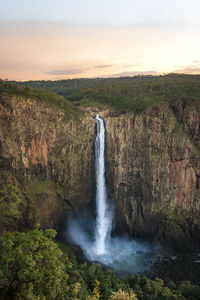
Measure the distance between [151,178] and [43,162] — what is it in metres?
13.6

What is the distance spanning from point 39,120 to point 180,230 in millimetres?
21877

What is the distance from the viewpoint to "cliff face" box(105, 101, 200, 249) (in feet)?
107

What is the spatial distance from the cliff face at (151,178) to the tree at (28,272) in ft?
70.2

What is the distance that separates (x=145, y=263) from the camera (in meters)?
27.9

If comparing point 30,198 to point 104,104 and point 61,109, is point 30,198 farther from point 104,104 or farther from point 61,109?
point 104,104

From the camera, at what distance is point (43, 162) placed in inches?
1164

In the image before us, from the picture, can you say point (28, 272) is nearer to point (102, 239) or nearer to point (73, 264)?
point (73, 264)

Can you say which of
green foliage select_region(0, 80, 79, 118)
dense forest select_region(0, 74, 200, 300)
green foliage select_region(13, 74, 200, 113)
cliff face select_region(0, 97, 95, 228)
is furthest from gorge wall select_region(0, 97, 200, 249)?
green foliage select_region(13, 74, 200, 113)

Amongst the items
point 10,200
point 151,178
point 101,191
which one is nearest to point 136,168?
point 151,178

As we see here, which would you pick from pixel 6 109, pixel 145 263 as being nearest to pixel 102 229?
pixel 145 263

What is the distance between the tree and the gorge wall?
18.3 metres

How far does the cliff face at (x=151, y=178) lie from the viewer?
32.5 metres

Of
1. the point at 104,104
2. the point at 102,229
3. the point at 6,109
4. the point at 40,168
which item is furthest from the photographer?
the point at 104,104

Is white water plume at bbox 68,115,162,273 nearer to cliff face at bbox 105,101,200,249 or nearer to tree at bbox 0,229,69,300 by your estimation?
cliff face at bbox 105,101,200,249
